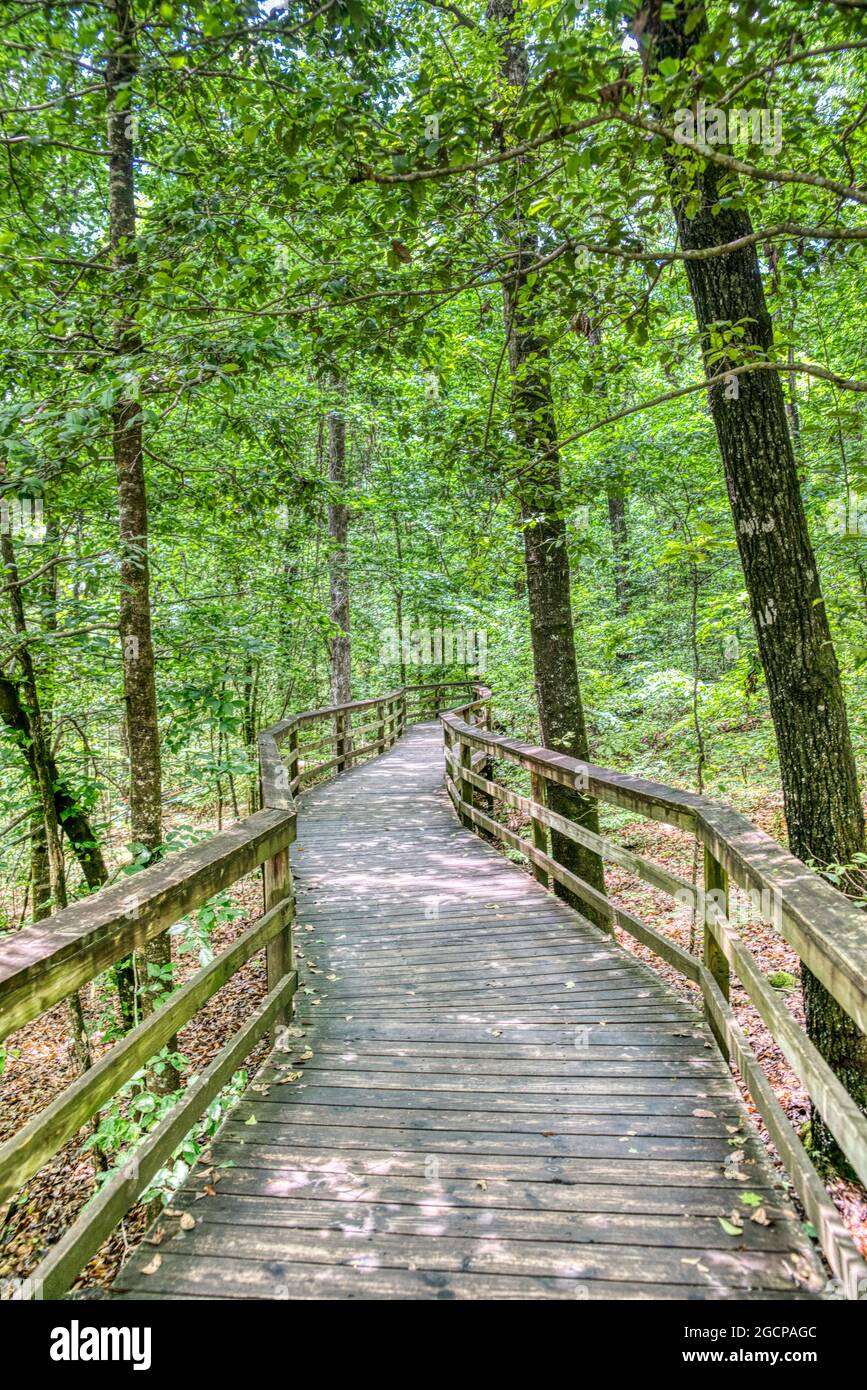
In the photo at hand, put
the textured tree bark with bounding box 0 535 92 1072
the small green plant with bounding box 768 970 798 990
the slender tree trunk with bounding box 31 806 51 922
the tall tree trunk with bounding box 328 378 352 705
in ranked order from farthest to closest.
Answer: the tall tree trunk with bounding box 328 378 352 705
the slender tree trunk with bounding box 31 806 51 922
the small green plant with bounding box 768 970 798 990
the textured tree bark with bounding box 0 535 92 1072

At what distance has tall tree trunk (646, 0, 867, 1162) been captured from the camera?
3.55m

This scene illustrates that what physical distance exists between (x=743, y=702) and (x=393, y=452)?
440 inches

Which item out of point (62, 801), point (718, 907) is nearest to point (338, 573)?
point (62, 801)

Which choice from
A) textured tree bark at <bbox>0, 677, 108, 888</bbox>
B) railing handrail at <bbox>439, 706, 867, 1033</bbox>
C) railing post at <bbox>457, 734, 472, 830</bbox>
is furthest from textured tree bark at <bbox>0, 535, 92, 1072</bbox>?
railing handrail at <bbox>439, 706, 867, 1033</bbox>

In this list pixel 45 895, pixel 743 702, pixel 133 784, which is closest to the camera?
pixel 133 784

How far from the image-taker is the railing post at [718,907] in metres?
2.92

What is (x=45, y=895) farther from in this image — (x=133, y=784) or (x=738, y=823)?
(x=738, y=823)

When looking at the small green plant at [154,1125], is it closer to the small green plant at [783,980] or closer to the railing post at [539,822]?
the railing post at [539,822]

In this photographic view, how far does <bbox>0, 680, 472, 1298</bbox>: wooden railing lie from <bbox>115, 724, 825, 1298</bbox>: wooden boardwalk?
0.85 feet

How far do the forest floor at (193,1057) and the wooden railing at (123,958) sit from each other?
0.73 m

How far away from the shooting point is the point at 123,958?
2.38 meters

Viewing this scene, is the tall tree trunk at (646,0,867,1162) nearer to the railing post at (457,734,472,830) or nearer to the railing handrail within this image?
the railing handrail

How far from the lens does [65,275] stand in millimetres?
5090
